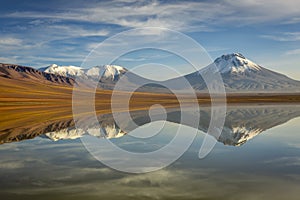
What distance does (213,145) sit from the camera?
61.8 ft

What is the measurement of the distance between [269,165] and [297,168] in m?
1.00

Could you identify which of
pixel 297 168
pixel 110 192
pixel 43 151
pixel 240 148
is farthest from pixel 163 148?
pixel 110 192

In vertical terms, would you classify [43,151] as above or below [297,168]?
above

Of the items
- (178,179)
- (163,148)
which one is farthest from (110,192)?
(163,148)

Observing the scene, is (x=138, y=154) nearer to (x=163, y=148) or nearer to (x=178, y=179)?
(x=163, y=148)

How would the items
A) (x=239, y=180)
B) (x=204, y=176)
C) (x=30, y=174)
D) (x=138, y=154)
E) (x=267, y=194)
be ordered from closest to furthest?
(x=267, y=194) → (x=239, y=180) → (x=204, y=176) → (x=30, y=174) → (x=138, y=154)

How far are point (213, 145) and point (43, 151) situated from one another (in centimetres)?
879

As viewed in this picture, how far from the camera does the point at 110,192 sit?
10.2 meters

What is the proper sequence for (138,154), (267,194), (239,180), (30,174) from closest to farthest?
(267,194), (239,180), (30,174), (138,154)

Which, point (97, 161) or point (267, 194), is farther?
point (97, 161)

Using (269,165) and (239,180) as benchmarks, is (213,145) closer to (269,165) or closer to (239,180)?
(269,165)

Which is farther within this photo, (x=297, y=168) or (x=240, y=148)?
(x=240, y=148)

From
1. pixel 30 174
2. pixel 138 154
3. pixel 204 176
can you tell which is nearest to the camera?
pixel 204 176

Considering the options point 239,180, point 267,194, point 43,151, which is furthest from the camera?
point 43,151
